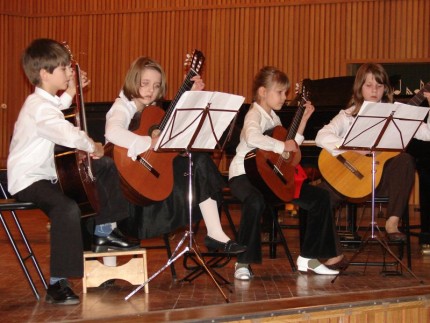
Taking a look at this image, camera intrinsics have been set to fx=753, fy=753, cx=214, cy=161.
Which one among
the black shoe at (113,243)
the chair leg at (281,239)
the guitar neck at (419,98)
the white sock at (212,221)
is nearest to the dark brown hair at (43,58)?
the black shoe at (113,243)

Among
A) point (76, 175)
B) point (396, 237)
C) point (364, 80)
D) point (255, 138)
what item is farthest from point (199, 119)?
point (396, 237)

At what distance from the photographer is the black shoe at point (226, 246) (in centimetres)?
474

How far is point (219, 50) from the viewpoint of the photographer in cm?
1195

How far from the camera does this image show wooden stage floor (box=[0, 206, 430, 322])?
151 inches

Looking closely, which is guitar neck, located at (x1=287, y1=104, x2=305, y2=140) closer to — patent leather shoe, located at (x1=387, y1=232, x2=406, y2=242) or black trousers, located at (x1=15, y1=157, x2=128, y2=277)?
patent leather shoe, located at (x1=387, y1=232, x2=406, y2=242)

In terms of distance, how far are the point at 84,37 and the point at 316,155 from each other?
7154 mm

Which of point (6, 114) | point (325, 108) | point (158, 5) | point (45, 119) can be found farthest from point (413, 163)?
point (6, 114)

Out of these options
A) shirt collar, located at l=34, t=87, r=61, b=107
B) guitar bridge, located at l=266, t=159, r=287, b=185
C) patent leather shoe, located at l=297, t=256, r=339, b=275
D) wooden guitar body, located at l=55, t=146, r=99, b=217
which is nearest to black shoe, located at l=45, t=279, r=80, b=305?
wooden guitar body, located at l=55, t=146, r=99, b=217

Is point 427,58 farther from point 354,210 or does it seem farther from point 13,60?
point 13,60

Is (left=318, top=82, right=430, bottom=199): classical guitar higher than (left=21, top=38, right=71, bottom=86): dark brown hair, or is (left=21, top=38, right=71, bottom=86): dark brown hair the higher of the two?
(left=21, top=38, right=71, bottom=86): dark brown hair

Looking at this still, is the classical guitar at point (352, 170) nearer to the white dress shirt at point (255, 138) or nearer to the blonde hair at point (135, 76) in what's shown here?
the white dress shirt at point (255, 138)

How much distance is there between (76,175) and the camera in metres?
4.17

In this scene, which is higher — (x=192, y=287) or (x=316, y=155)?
(x=316, y=155)

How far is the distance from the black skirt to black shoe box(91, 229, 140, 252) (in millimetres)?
210
